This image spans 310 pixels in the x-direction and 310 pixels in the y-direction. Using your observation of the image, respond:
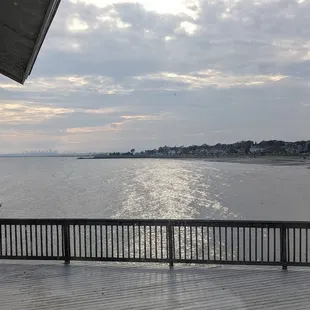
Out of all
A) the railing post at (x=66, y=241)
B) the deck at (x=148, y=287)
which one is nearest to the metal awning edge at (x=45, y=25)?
the deck at (x=148, y=287)

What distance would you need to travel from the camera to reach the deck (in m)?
5.75

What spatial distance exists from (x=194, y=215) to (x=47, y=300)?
23.3m

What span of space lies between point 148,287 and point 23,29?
185 inches

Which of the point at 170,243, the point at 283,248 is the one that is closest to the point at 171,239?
the point at 170,243

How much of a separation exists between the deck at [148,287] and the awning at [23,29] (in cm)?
359

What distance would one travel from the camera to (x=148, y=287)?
6434 mm

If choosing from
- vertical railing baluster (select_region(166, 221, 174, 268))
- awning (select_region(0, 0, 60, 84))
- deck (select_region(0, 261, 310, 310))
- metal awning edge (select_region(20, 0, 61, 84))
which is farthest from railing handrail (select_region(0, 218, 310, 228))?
metal awning edge (select_region(20, 0, 61, 84))

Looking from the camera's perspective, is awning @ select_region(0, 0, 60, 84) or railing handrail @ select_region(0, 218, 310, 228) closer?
awning @ select_region(0, 0, 60, 84)

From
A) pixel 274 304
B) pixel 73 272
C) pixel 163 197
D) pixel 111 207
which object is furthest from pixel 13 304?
pixel 163 197

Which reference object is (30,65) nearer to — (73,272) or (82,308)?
(82,308)

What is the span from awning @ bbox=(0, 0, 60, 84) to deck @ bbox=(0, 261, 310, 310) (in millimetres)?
3589

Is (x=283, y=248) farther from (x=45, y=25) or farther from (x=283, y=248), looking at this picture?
(x=45, y=25)

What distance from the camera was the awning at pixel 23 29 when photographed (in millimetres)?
2770

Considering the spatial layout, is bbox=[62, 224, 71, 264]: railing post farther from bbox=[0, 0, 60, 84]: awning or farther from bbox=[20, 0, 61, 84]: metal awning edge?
bbox=[20, 0, 61, 84]: metal awning edge
